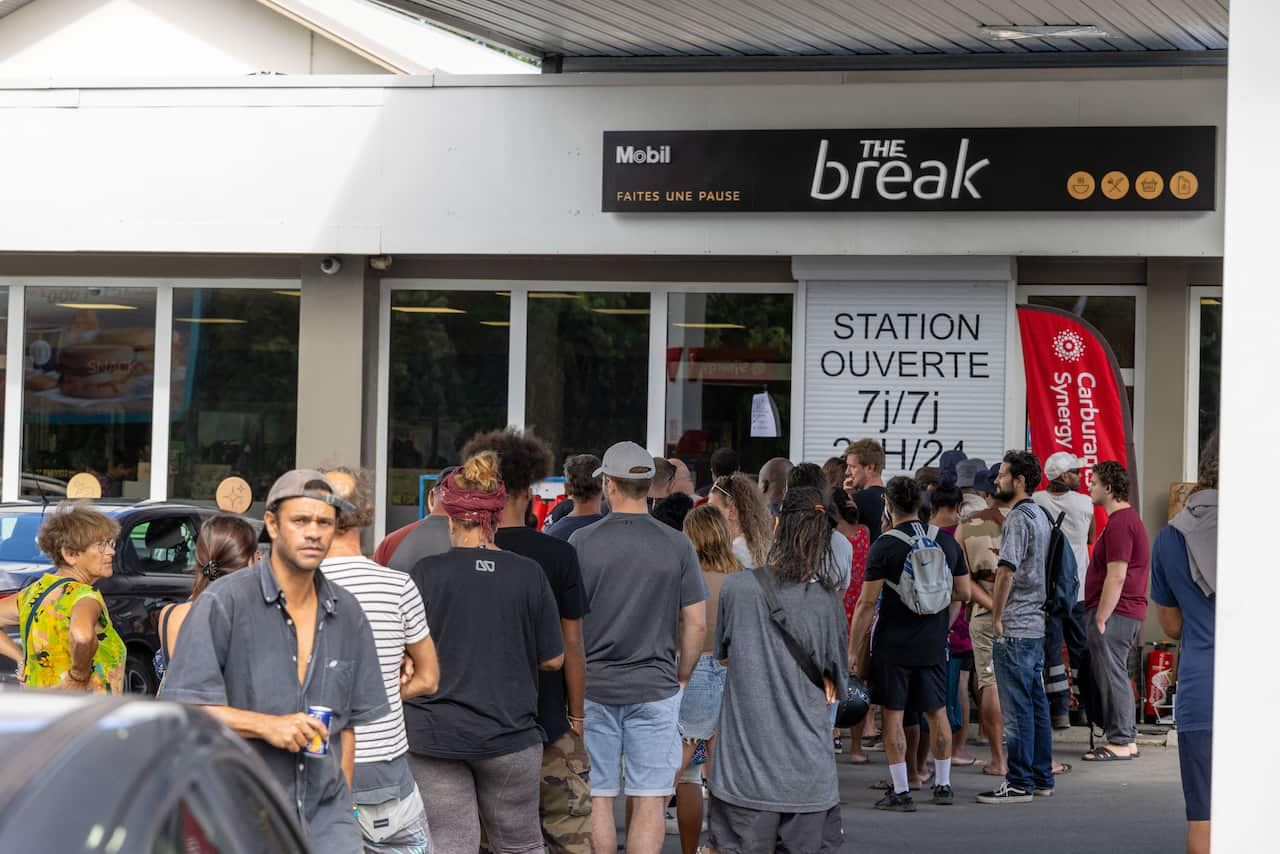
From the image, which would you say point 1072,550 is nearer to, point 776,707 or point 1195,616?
point 1195,616

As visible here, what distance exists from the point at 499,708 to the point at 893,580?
4033 mm

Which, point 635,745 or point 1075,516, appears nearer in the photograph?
point 635,745

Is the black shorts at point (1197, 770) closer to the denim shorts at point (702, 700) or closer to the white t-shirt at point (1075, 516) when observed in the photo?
the denim shorts at point (702, 700)

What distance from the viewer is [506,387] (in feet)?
49.4

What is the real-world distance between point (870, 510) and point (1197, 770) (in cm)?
515

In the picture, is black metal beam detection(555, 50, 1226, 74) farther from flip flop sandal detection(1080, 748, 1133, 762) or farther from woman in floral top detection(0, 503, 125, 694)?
woman in floral top detection(0, 503, 125, 694)

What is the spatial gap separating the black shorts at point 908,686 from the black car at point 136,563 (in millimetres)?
5421

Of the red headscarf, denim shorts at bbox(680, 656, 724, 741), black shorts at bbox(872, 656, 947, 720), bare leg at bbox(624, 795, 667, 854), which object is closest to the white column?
the red headscarf

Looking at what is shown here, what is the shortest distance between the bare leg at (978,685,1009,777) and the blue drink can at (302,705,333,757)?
7.10 m

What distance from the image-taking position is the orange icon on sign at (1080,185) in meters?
13.4

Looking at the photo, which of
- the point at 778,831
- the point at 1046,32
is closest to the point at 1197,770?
the point at 778,831

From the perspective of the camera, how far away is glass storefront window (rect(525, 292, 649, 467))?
14.8m

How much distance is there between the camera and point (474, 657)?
238 inches

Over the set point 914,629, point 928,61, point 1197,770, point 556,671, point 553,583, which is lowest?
point 1197,770
